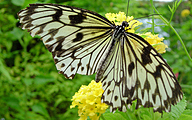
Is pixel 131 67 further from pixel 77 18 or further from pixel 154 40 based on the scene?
pixel 77 18

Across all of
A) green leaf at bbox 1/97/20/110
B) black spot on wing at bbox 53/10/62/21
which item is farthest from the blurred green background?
black spot on wing at bbox 53/10/62/21

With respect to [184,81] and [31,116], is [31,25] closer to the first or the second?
[31,116]

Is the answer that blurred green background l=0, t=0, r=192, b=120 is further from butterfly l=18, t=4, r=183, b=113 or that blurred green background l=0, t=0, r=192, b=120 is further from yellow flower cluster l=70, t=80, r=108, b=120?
yellow flower cluster l=70, t=80, r=108, b=120

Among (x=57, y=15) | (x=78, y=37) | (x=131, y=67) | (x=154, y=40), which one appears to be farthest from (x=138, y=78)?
(x=57, y=15)

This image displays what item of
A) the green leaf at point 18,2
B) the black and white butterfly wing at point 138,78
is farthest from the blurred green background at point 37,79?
the black and white butterfly wing at point 138,78

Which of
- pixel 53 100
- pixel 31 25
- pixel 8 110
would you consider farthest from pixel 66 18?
pixel 8 110

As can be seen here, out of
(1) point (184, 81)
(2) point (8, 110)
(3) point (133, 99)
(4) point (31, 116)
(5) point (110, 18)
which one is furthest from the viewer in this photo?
(1) point (184, 81)

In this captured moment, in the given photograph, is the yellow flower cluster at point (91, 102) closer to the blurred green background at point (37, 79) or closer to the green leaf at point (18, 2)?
the blurred green background at point (37, 79)
